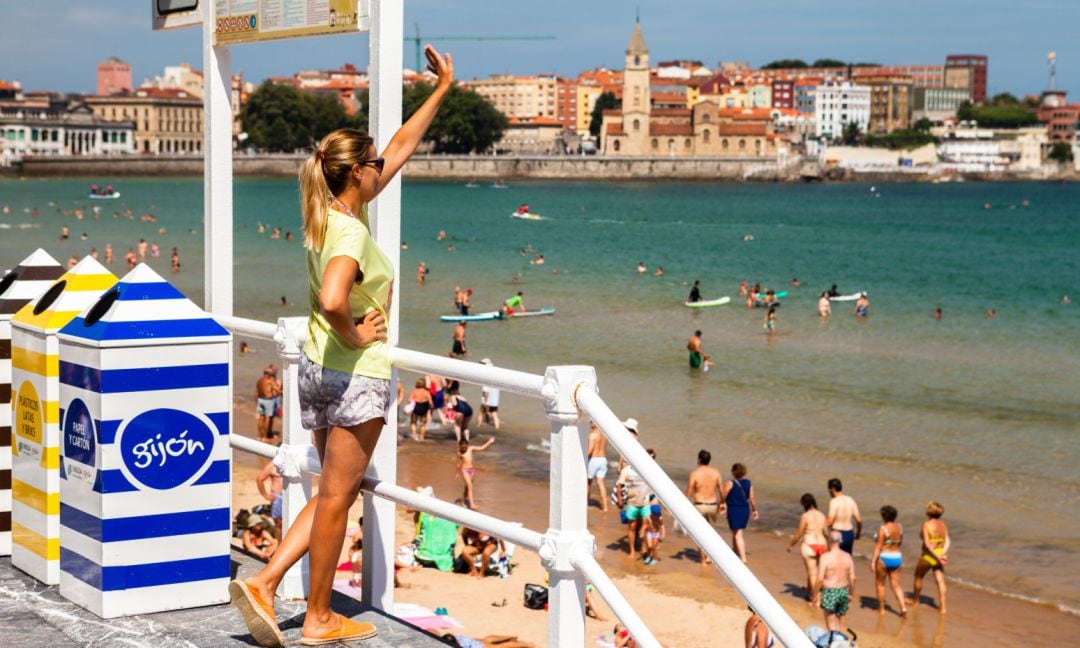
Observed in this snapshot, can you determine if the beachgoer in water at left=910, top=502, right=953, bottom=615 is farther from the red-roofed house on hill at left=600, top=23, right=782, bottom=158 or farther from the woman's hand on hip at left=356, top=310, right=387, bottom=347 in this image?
the red-roofed house on hill at left=600, top=23, right=782, bottom=158

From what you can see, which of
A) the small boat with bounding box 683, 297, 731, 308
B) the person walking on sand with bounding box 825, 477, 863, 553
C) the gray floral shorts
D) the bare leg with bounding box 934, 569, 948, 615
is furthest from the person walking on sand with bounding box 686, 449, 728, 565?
the small boat with bounding box 683, 297, 731, 308

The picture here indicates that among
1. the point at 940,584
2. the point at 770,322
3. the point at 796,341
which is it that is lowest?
the point at 796,341

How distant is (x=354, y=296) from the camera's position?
160 inches

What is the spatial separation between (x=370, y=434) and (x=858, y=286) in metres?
51.8

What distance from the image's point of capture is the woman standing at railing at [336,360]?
402cm

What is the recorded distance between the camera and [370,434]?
13.6 ft

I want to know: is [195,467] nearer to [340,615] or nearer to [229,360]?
[229,360]

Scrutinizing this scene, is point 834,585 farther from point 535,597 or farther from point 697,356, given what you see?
point 697,356

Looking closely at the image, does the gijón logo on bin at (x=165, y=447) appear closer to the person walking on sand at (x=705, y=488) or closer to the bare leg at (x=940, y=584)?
the bare leg at (x=940, y=584)

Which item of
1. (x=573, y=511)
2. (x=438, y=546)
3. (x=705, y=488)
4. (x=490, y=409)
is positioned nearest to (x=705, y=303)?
(x=490, y=409)

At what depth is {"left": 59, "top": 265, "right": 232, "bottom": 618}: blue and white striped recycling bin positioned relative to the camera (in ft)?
14.8

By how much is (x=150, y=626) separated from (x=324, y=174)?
1.62 metres

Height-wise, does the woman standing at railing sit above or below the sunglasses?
below

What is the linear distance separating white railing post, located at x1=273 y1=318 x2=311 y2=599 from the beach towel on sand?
7458 mm
